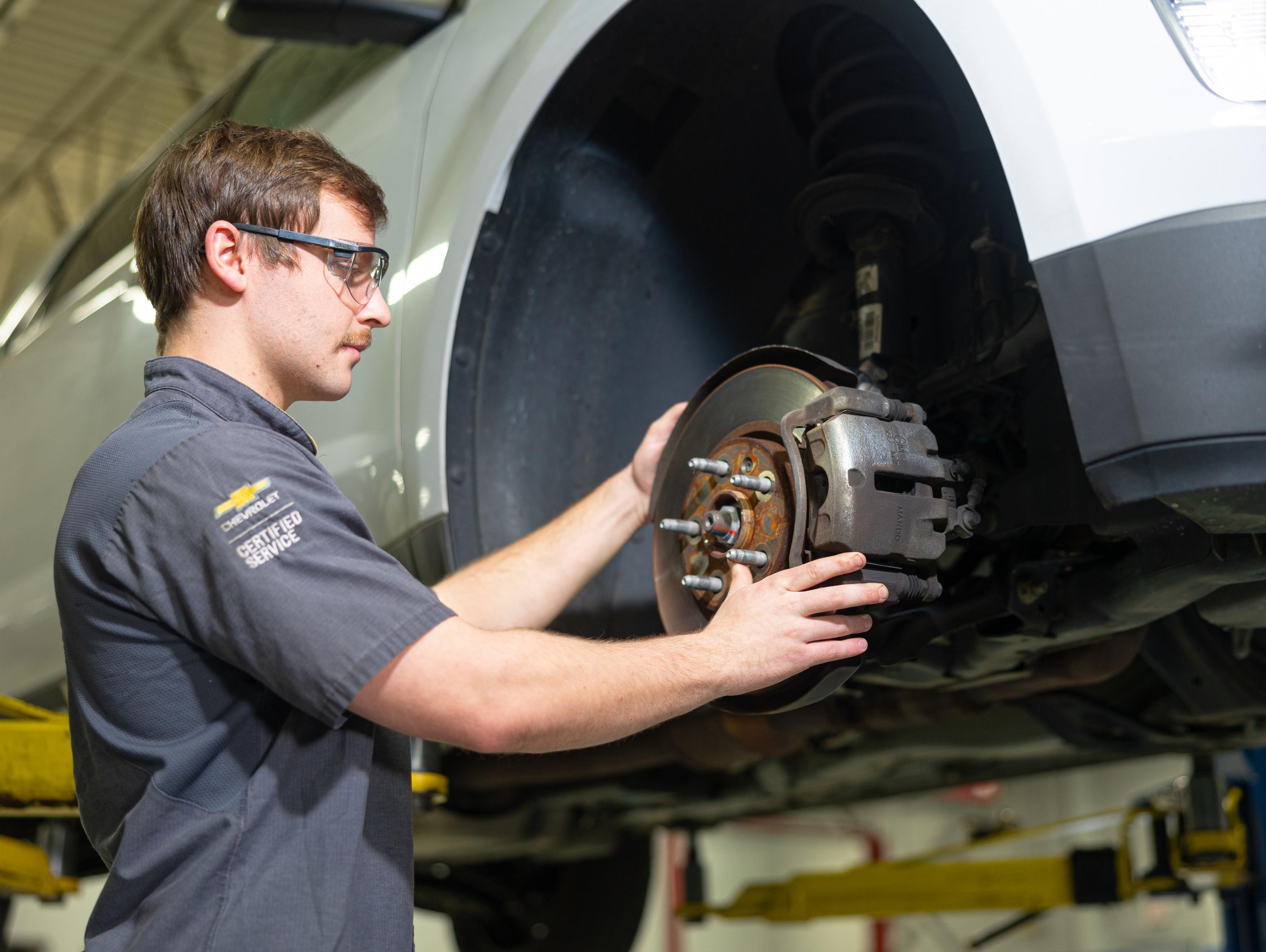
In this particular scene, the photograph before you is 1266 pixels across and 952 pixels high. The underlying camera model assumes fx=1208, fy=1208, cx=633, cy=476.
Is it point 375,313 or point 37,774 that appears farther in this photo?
point 37,774

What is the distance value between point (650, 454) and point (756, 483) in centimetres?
34

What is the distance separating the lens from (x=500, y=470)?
1.46m

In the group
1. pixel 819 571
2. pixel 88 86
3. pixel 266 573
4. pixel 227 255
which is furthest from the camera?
pixel 88 86

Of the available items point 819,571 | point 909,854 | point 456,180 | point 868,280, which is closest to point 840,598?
point 819,571

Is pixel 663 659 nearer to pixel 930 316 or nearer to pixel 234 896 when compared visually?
pixel 234 896

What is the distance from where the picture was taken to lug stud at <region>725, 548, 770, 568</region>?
1076mm

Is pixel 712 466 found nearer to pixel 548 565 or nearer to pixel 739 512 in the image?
pixel 739 512

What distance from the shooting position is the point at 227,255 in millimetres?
1103

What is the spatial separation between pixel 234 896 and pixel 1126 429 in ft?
2.45

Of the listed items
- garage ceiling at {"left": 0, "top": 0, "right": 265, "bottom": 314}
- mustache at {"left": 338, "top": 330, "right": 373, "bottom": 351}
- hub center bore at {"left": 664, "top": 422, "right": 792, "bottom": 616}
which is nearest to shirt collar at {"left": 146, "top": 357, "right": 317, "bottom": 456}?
mustache at {"left": 338, "top": 330, "right": 373, "bottom": 351}

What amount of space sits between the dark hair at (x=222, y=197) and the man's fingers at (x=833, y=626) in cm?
58

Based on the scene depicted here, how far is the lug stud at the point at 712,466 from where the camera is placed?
1.13 meters

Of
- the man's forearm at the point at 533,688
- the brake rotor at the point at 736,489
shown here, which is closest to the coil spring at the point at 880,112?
the brake rotor at the point at 736,489

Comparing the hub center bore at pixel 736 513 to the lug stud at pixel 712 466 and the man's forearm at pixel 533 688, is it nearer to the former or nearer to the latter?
the lug stud at pixel 712 466
